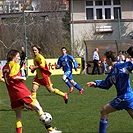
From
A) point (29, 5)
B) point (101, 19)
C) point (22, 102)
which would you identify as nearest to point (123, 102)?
point (22, 102)

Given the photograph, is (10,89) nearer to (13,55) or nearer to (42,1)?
(13,55)

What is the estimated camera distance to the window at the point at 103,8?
44.0 meters

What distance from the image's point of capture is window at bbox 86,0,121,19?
44.0m

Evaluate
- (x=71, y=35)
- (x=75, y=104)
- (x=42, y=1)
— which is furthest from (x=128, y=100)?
(x=42, y=1)

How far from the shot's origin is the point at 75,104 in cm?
1539

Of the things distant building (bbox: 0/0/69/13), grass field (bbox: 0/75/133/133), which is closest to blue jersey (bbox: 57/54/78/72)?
grass field (bbox: 0/75/133/133)

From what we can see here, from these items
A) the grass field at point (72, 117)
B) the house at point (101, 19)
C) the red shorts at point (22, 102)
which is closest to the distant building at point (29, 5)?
the house at point (101, 19)

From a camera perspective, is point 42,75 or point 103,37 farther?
point 103,37

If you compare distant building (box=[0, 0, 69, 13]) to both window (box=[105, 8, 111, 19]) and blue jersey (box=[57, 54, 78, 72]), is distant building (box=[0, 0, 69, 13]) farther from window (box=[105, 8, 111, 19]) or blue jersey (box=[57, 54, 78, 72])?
blue jersey (box=[57, 54, 78, 72])

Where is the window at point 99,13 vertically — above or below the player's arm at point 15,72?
above

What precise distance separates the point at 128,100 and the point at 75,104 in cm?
620

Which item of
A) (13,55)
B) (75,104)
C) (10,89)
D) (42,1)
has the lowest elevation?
(75,104)

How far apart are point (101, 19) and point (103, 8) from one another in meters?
1.21

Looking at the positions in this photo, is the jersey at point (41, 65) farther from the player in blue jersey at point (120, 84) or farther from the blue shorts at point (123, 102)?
the blue shorts at point (123, 102)
